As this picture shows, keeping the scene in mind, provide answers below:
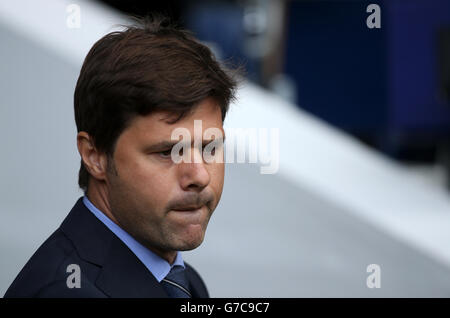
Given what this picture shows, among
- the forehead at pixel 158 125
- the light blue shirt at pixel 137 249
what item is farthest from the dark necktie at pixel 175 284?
the forehead at pixel 158 125

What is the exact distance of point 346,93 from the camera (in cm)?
406

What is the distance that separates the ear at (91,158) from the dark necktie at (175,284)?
18 centimetres

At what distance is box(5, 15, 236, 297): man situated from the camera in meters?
0.72

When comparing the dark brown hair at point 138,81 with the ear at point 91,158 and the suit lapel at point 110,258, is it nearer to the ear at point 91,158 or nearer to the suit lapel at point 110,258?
the ear at point 91,158

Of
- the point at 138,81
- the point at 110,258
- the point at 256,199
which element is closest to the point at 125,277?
the point at 110,258

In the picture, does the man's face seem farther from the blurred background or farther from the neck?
the blurred background

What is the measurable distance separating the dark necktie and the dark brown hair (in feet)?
0.69

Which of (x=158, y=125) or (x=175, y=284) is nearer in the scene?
(x=158, y=125)

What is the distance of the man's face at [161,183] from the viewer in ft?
2.38

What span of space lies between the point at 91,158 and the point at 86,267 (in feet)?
0.47

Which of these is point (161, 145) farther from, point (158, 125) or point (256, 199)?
point (256, 199)

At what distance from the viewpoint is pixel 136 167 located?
73 cm

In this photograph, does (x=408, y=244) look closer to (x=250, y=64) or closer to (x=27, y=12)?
(x=27, y=12)
